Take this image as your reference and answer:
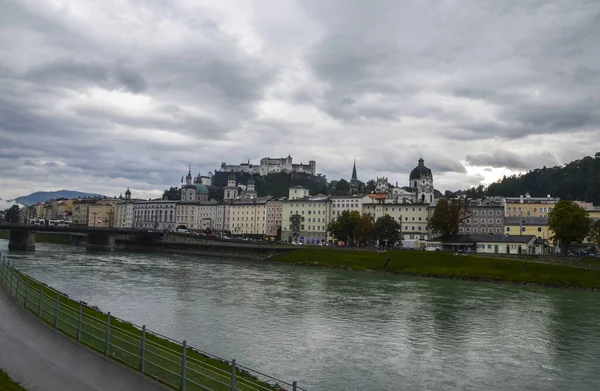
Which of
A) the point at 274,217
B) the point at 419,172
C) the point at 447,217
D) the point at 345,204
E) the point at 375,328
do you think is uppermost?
the point at 419,172

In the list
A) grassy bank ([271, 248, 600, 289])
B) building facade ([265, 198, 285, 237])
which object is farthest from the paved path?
building facade ([265, 198, 285, 237])

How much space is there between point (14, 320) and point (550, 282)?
207 feet

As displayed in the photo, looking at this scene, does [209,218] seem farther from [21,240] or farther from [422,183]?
[21,240]

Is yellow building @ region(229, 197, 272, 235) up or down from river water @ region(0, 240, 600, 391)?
up

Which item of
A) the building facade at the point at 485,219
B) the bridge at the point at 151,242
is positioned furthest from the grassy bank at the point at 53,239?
the building facade at the point at 485,219

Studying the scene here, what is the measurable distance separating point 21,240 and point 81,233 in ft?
50.4

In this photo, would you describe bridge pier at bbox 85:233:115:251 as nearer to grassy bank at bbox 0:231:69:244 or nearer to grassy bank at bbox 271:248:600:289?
grassy bank at bbox 0:231:69:244

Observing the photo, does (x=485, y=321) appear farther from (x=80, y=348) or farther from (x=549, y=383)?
(x=80, y=348)

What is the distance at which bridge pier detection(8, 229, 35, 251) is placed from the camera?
364 ft

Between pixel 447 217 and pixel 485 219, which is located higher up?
pixel 485 219

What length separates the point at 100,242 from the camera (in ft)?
449

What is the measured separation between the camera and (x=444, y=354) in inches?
1096

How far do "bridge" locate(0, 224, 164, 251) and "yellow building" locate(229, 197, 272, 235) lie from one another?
39930mm

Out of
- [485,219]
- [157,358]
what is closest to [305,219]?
[485,219]
